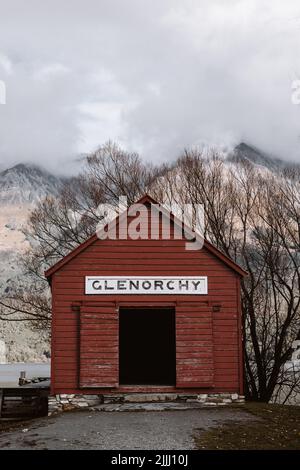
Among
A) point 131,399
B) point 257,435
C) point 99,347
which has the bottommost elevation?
point 257,435

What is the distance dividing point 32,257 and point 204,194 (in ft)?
33.0

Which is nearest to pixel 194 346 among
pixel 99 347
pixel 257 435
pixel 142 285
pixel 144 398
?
pixel 144 398

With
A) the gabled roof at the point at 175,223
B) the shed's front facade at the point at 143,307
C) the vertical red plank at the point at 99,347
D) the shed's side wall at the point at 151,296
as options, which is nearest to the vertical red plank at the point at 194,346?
the shed's front facade at the point at 143,307

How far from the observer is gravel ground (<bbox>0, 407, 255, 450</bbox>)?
1249 centimetres

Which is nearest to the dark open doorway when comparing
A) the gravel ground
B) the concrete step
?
the concrete step

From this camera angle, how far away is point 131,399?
59.7 ft

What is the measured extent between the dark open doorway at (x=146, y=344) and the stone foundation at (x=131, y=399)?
625 centimetres

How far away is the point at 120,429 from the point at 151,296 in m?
5.45

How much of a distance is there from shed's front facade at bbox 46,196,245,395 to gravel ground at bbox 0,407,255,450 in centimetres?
128

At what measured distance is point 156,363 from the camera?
25875 mm

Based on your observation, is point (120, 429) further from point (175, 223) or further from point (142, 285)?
point (175, 223)

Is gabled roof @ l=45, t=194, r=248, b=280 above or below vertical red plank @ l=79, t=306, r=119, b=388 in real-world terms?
above

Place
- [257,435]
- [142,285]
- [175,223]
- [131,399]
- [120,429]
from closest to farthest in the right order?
1. [257,435]
2. [120,429]
3. [131,399]
4. [142,285]
5. [175,223]

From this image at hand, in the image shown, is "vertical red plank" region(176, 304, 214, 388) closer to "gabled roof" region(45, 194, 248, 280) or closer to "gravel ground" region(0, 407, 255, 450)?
"gravel ground" region(0, 407, 255, 450)
